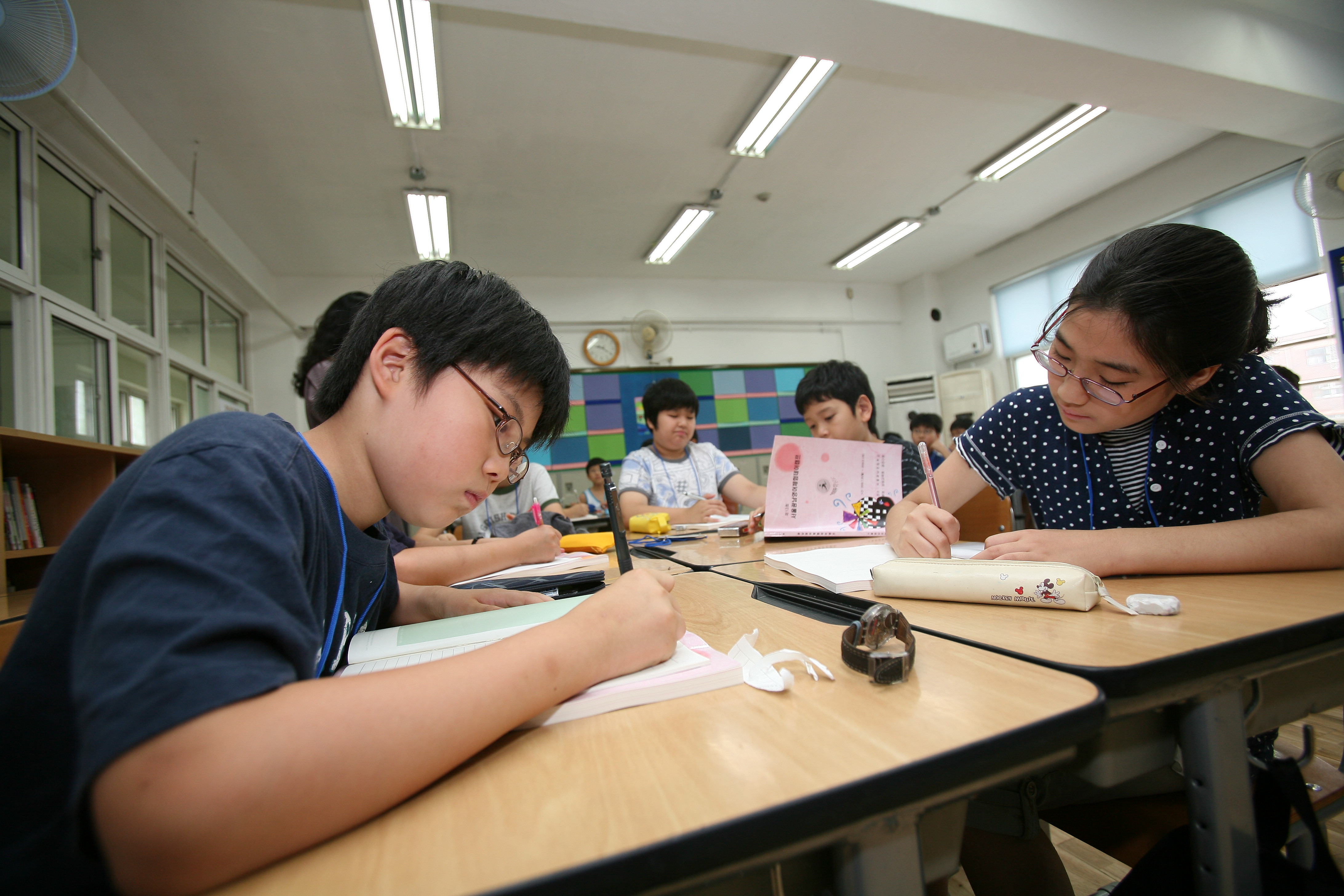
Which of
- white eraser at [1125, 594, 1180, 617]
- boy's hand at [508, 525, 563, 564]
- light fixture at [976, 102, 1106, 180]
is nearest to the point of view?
white eraser at [1125, 594, 1180, 617]

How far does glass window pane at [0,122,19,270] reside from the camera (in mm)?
2631

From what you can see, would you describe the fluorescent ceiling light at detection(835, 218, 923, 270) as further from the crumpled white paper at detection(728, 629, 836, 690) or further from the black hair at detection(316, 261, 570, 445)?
the crumpled white paper at detection(728, 629, 836, 690)

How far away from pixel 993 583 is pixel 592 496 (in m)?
4.77

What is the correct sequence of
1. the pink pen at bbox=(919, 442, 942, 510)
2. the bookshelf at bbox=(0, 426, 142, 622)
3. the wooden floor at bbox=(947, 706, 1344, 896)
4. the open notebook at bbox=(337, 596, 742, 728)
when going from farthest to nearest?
the bookshelf at bbox=(0, 426, 142, 622) < the wooden floor at bbox=(947, 706, 1344, 896) < the pink pen at bbox=(919, 442, 942, 510) < the open notebook at bbox=(337, 596, 742, 728)

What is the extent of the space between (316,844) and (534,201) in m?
5.02

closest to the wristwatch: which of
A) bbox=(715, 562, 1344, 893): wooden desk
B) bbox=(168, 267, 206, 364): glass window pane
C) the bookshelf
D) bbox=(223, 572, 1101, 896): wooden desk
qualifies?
bbox=(223, 572, 1101, 896): wooden desk

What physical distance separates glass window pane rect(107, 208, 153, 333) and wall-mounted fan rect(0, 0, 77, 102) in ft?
6.27

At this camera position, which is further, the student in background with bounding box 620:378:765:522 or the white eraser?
the student in background with bounding box 620:378:765:522

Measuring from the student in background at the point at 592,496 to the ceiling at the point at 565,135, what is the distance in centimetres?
214

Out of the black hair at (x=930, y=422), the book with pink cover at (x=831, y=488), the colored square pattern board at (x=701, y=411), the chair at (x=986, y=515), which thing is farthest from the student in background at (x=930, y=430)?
the book with pink cover at (x=831, y=488)

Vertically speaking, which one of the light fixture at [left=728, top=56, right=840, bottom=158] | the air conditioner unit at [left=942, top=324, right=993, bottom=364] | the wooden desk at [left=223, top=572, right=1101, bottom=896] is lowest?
the wooden desk at [left=223, top=572, right=1101, bottom=896]

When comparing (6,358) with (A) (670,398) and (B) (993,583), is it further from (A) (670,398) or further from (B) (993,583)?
(B) (993,583)

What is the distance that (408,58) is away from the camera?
3.05 m

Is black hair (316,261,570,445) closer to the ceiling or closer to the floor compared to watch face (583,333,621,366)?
closer to the floor
